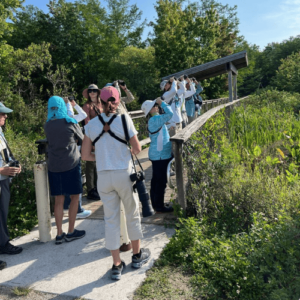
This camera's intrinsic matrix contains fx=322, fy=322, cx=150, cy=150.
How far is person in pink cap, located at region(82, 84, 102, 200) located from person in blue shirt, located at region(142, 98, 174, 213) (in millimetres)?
937

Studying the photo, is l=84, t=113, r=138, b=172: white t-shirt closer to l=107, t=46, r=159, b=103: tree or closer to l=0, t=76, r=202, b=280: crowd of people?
l=0, t=76, r=202, b=280: crowd of people

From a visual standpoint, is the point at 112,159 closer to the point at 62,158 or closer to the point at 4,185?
the point at 62,158

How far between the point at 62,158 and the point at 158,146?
52.7 inches

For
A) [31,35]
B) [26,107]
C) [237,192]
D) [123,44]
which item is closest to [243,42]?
[123,44]

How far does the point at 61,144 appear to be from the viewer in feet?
12.5

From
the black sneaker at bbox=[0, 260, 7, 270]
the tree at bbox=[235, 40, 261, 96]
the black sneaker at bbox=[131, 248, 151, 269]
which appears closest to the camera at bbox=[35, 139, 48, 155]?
the black sneaker at bbox=[0, 260, 7, 270]

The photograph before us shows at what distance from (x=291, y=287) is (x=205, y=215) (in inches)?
71.5

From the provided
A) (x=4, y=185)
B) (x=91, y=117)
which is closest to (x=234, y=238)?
(x=4, y=185)

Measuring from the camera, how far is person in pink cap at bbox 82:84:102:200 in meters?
5.01

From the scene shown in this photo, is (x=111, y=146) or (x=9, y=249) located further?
(x=9, y=249)

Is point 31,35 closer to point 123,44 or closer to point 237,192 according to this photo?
point 123,44

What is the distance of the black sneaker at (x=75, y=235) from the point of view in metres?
3.99

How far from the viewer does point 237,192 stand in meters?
4.44

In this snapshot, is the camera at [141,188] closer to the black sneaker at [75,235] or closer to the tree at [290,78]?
the black sneaker at [75,235]
